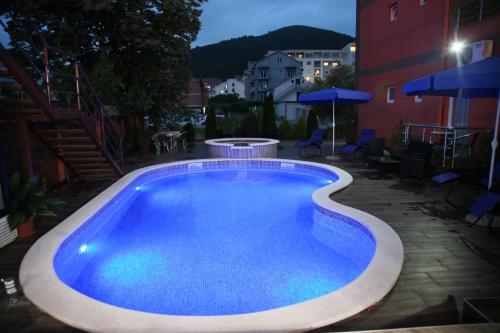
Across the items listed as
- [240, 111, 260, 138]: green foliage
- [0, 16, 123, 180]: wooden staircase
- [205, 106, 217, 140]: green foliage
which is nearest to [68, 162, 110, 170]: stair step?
[0, 16, 123, 180]: wooden staircase

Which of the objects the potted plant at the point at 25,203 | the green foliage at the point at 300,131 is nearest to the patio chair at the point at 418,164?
the potted plant at the point at 25,203

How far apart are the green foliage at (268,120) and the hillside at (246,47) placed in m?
86.8

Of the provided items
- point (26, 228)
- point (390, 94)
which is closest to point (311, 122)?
point (390, 94)

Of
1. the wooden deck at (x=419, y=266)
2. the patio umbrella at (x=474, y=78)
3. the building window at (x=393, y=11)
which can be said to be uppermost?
the building window at (x=393, y=11)

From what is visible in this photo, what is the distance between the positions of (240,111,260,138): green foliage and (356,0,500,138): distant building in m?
5.54

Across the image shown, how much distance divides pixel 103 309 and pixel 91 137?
5620 mm

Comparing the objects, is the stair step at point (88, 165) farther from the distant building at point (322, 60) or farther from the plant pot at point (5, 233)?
the distant building at point (322, 60)

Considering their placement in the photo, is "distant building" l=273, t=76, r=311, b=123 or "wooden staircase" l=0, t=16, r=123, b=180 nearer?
"wooden staircase" l=0, t=16, r=123, b=180

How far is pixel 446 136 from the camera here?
8734mm

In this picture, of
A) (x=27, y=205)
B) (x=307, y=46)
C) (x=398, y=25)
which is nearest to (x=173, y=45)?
(x=398, y=25)

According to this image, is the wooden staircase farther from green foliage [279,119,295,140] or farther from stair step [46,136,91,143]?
green foliage [279,119,295,140]

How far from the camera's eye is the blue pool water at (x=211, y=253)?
399 cm

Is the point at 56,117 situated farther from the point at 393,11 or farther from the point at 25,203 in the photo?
the point at 393,11

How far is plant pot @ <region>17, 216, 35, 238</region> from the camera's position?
16.3 ft
